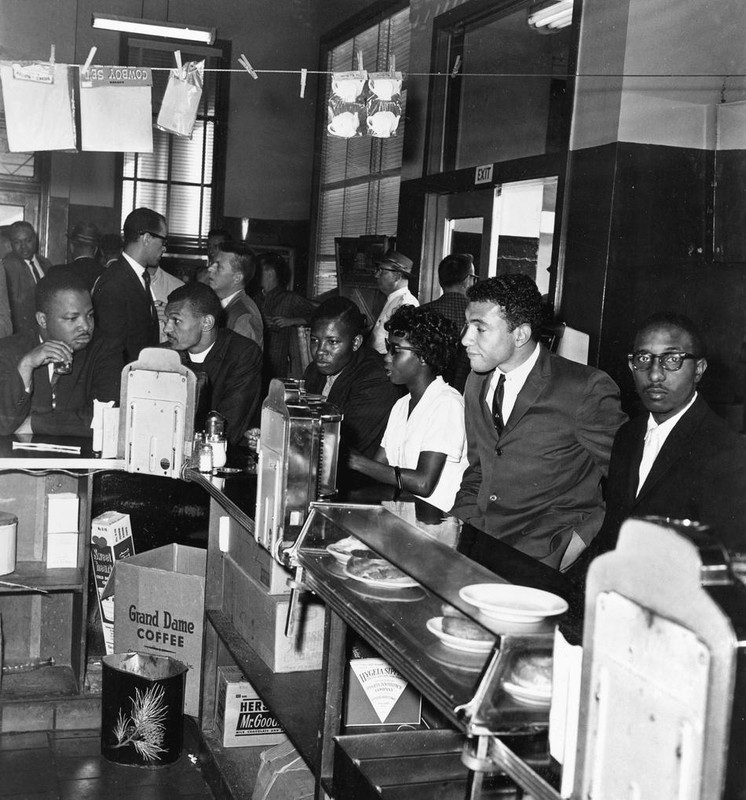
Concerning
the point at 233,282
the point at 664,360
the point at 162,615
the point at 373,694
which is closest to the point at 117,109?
the point at 233,282

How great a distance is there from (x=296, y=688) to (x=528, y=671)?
52.0 inches

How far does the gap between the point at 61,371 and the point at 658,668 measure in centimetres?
326

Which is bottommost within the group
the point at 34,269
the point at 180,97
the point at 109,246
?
the point at 34,269

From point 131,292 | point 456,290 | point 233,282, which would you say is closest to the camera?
point 131,292

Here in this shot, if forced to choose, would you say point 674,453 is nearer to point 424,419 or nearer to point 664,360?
point 664,360

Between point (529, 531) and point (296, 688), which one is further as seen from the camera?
point (529, 531)

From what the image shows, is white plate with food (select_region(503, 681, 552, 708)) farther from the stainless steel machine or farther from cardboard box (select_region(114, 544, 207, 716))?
cardboard box (select_region(114, 544, 207, 716))

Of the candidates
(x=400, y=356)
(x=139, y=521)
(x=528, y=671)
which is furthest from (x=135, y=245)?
(x=528, y=671)

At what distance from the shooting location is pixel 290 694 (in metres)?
2.52

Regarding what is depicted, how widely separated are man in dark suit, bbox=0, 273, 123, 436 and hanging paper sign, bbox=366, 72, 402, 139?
4.80 feet

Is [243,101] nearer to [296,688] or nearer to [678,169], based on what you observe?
[678,169]

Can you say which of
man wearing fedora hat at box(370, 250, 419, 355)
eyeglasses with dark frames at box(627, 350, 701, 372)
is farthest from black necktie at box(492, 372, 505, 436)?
man wearing fedora hat at box(370, 250, 419, 355)

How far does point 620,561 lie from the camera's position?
0.99 meters

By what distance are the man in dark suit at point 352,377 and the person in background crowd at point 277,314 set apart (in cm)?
257
